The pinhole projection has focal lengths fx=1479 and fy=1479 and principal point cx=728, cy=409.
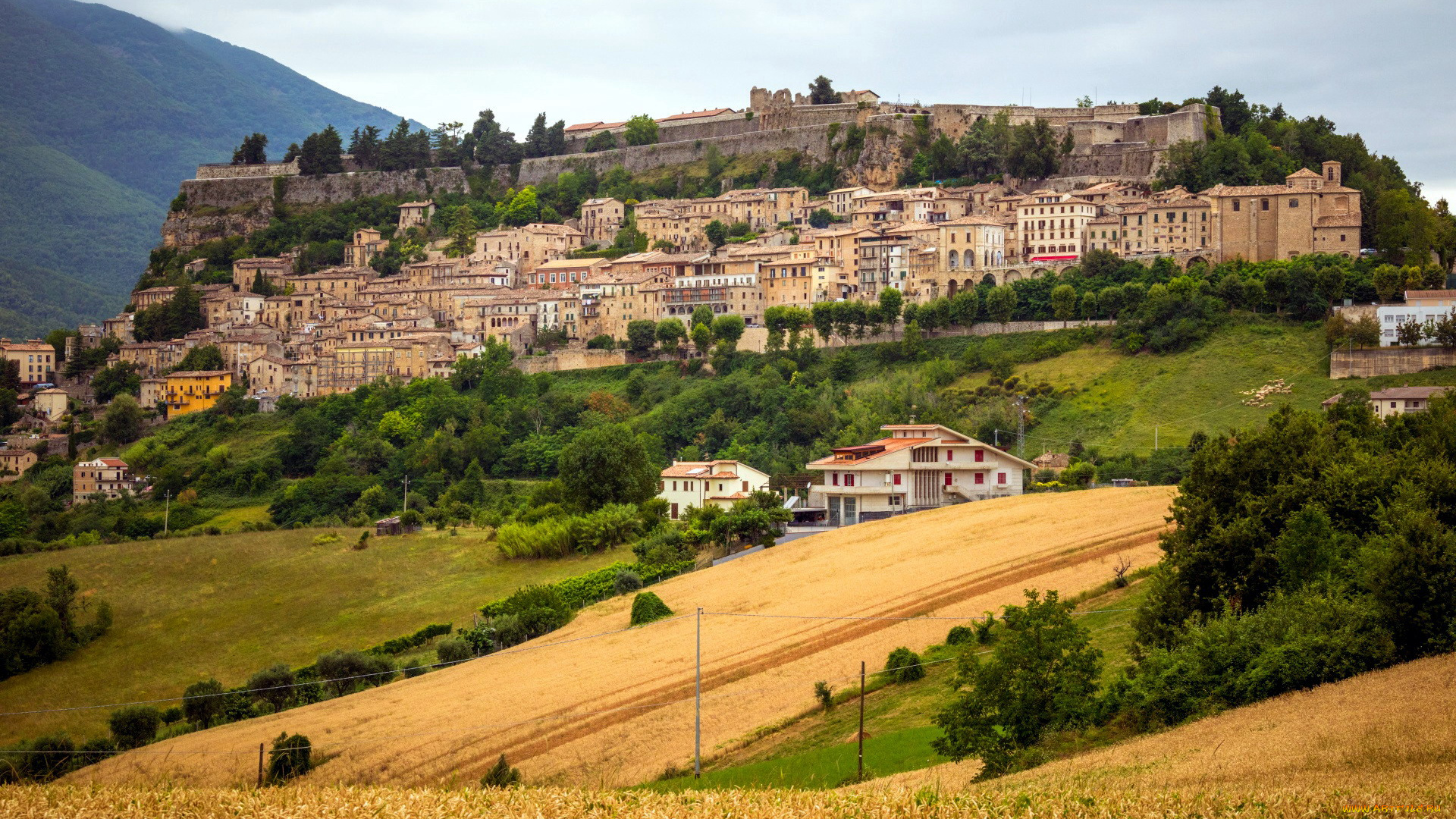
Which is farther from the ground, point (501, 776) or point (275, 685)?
point (501, 776)

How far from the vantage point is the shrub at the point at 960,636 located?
1091 inches

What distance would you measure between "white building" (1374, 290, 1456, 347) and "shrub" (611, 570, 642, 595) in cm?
3350

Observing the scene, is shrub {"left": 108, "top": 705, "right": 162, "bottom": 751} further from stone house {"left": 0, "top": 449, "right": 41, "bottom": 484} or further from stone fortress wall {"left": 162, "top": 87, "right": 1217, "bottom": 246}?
stone fortress wall {"left": 162, "top": 87, "right": 1217, "bottom": 246}

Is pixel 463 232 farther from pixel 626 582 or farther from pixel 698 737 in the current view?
pixel 698 737

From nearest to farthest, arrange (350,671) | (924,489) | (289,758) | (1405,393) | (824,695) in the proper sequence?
(289,758) < (824,695) < (350,671) < (924,489) < (1405,393)

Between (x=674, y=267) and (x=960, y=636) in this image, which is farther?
(x=674, y=267)

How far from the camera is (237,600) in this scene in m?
47.3

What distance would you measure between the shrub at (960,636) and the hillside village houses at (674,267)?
38.5m

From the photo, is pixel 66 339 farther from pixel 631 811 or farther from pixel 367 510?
pixel 631 811

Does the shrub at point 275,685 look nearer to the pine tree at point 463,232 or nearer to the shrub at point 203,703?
the shrub at point 203,703

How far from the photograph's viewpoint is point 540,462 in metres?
68.6

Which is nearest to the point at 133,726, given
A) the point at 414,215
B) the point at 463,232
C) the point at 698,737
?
the point at 698,737

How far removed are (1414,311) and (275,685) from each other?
A: 151 ft

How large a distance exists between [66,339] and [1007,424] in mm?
65667
